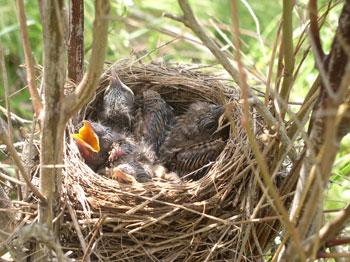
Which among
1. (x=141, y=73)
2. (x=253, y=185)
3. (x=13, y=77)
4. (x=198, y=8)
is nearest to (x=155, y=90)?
(x=141, y=73)

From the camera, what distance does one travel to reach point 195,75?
2.48 metres

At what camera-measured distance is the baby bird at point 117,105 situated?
233cm

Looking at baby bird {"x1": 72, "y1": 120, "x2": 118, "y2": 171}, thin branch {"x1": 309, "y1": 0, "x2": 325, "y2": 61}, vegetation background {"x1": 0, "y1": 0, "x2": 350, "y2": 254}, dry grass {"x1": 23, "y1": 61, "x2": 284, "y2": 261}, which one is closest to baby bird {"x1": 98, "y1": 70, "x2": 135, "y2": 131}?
baby bird {"x1": 72, "y1": 120, "x2": 118, "y2": 171}

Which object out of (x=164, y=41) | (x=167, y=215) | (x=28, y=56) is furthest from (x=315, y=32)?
(x=164, y=41)

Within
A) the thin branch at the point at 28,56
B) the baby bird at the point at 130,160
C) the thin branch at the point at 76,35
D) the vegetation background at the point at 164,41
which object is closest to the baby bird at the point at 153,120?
the baby bird at the point at 130,160

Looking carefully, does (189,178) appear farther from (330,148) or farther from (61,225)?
(330,148)

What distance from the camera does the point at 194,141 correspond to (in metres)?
2.25

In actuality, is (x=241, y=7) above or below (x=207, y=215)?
above

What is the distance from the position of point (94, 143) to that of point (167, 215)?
0.55 m

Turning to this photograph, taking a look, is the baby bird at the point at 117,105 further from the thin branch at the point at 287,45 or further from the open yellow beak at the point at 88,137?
the thin branch at the point at 287,45

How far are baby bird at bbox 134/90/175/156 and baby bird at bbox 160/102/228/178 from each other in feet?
0.13

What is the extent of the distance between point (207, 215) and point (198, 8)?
7.47ft

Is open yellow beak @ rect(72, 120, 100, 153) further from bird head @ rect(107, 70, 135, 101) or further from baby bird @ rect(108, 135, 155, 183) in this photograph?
bird head @ rect(107, 70, 135, 101)

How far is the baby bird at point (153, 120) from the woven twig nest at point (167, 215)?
45 cm
